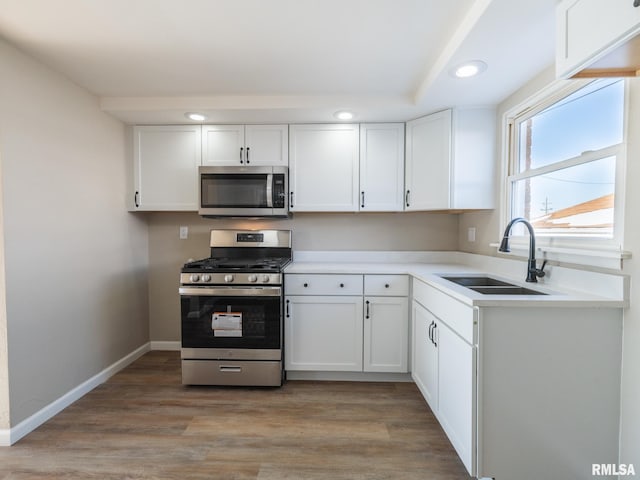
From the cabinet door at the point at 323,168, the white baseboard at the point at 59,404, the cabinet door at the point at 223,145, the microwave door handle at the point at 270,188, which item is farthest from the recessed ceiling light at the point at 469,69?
the white baseboard at the point at 59,404

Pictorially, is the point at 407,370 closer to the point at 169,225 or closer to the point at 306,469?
the point at 306,469

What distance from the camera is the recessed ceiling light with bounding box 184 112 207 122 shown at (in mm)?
2421

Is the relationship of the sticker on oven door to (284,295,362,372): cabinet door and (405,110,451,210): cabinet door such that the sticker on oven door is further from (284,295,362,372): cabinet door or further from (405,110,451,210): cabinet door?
(405,110,451,210): cabinet door

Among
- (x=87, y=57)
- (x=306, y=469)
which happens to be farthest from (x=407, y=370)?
(x=87, y=57)

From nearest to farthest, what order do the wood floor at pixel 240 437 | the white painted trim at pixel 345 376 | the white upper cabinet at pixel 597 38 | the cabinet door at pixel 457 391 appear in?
the white upper cabinet at pixel 597 38 < the cabinet door at pixel 457 391 < the wood floor at pixel 240 437 < the white painted trim at pixel 345 376

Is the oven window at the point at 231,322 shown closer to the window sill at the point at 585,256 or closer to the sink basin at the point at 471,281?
the sink basin at the point at 471,281

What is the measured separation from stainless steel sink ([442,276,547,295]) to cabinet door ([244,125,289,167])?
1.63 meters

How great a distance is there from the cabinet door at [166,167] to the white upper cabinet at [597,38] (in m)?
2.45

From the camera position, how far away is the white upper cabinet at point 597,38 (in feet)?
3.06

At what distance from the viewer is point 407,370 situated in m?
2.34

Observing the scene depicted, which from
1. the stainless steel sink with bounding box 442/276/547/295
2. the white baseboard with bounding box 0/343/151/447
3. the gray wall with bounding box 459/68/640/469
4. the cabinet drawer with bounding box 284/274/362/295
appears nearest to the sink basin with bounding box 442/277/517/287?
the stainless steel sink with bounding box 442/276/547/295

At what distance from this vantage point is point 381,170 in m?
Answer: 2.60

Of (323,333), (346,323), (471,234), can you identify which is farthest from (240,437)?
(471,234)

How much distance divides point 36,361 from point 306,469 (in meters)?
1.69
